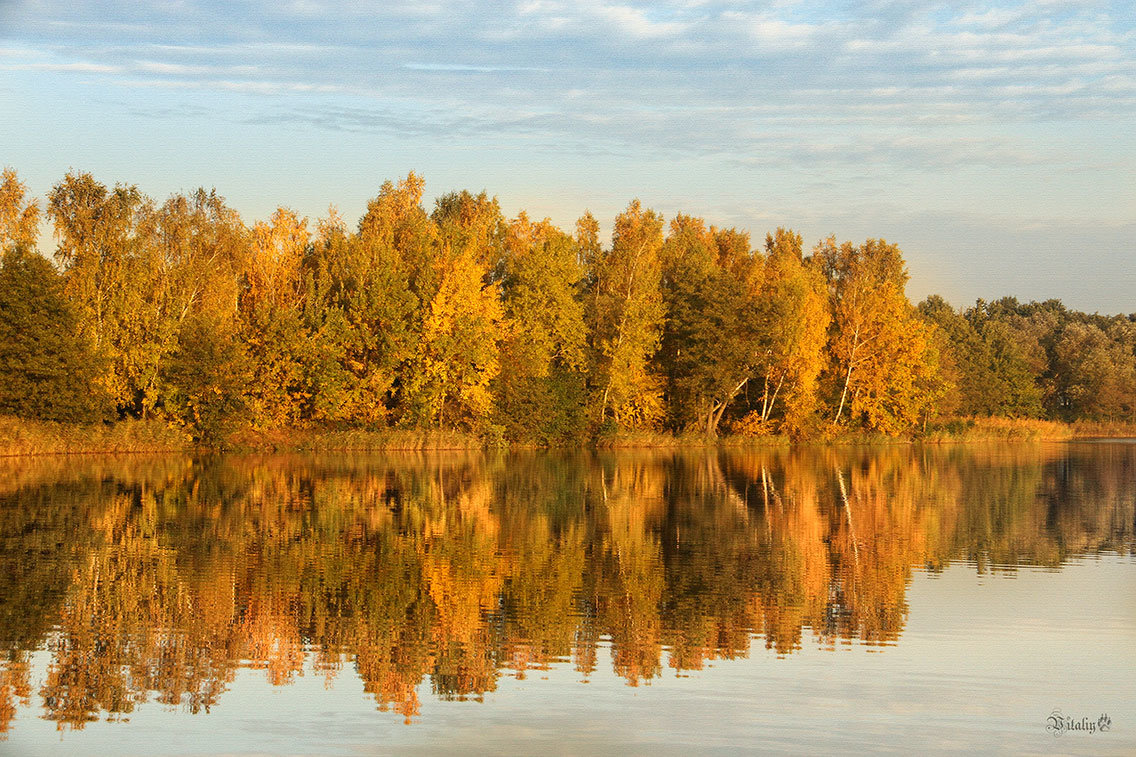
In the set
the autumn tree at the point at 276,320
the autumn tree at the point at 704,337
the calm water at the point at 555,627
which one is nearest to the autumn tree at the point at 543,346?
the autumn tree at the point at 704,337

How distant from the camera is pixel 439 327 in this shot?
206 ft

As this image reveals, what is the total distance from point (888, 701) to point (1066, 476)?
38.8m

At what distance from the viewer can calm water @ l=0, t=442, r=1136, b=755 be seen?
10734mm

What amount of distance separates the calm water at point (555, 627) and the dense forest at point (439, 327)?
24.8m

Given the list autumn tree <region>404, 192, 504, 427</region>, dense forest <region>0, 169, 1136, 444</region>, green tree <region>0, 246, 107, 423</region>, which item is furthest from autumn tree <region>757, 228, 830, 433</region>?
green tree <region>0, 246, 107, 423</region>

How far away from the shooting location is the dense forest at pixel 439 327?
5484 centimetres

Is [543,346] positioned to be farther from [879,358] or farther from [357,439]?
[879,358]

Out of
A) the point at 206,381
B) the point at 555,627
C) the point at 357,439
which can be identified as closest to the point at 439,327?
the point at 357,439

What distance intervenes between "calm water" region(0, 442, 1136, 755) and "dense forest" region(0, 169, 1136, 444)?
81.4 feet

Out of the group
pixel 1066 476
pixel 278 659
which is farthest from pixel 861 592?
pixel 1066 476

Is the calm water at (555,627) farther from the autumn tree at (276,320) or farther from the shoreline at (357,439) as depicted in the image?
the autumn tree at (276,320)

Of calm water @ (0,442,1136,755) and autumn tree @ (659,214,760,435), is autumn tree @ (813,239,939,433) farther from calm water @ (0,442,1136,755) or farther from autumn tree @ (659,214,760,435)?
calm water @ (0,442,1136,755)

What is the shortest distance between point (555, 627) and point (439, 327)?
48562 millimetres

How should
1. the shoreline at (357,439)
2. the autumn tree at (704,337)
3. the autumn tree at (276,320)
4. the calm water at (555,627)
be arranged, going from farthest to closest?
1. the autumn tree at (704,337)
2. the autumn tree at (276,320)
3. the shoreline at (357,439)
4. the calm water at (555,627)
